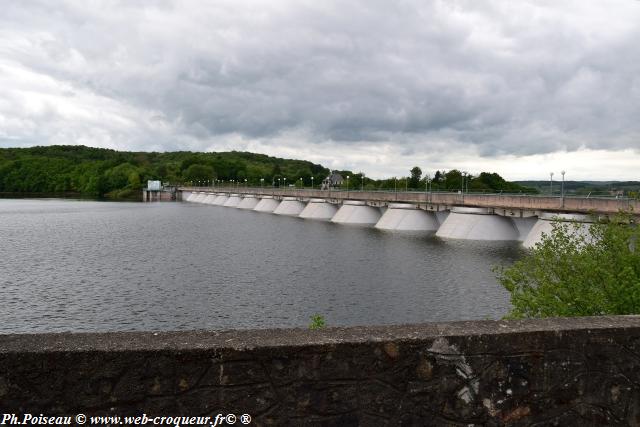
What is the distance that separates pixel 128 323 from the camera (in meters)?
23.2

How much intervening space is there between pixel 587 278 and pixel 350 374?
12.4 meters

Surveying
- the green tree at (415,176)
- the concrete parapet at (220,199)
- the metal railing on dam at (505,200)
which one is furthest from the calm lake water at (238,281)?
the concrete parapet at (220,199)

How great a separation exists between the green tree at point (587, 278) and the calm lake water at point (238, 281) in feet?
30.4

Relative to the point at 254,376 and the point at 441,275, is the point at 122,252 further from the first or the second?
the point at 254,376

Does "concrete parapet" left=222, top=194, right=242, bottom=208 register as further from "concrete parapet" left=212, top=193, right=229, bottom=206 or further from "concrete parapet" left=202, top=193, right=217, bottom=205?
"concrete parapet" left=202, top=193, right=217, bottom=205

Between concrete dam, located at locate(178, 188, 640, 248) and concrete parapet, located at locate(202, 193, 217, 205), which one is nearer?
concrete dam, located at locate(178, 188, 640, 248)

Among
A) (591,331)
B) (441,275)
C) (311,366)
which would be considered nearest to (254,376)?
(311,366)

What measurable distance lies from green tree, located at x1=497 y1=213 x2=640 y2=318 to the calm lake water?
9.28m

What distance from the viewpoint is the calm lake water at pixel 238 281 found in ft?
80.5

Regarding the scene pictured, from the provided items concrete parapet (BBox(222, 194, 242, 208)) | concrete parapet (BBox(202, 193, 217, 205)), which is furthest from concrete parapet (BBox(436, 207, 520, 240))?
concrete parapet (BBox(202, 193, 217, 205))

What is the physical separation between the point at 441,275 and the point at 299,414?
3359 cm

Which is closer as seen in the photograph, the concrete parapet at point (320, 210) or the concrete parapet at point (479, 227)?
the concrete parapet at point (479, 227)

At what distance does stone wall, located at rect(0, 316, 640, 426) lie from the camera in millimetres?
3762

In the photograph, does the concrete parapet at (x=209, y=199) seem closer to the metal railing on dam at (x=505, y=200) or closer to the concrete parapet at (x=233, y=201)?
the concrete parapet at (x=233, y=201)
